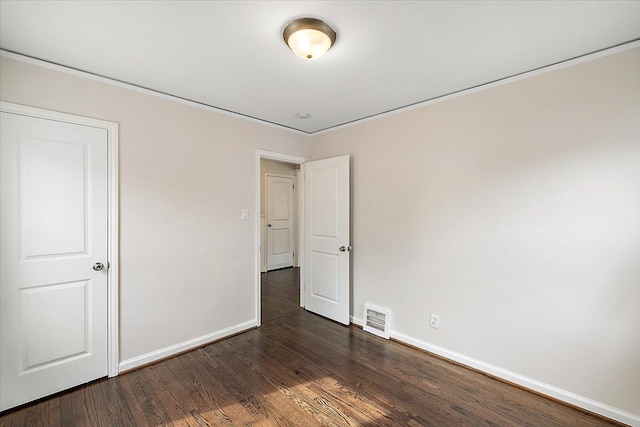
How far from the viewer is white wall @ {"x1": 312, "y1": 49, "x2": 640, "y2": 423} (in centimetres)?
187

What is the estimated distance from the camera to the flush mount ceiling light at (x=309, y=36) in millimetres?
1615

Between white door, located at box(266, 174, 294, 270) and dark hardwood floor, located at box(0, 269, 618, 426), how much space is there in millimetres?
3351

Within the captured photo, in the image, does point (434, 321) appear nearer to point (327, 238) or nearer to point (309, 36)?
point (327, 238)

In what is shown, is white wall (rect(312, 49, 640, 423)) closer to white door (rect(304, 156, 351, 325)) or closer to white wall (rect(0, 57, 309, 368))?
white door (rect(304, 156, 351, 325))

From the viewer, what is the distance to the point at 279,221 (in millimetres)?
6301

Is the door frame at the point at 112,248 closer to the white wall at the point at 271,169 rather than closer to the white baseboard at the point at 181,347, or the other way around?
the white baseboard at the point at 181,347

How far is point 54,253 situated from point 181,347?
1.33 meters

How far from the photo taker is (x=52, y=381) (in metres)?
2.08

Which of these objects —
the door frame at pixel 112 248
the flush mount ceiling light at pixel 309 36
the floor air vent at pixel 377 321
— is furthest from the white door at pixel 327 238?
the door frame at pixel 112 248

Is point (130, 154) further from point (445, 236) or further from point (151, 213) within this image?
point (445, 236)

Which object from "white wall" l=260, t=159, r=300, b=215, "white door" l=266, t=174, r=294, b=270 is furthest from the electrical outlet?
"white wall" l=260, t=159, r=300, b=215

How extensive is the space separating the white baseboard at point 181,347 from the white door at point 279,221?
295cm

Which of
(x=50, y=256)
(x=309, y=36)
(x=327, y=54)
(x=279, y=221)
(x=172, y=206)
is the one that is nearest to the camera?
(x=309, y=36)

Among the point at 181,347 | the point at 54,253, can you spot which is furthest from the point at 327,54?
the point at 181,347
